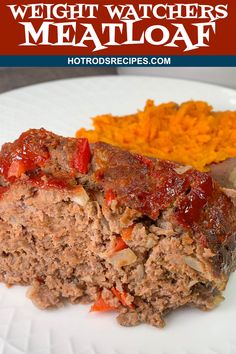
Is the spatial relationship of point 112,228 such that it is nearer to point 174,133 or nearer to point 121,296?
point 121,296

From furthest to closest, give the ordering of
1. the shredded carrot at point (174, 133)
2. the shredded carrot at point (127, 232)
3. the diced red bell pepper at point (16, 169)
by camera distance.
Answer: the shredded carrot at point (174, 133) → the diced red bell pepper at point (16, 169) → the shredded carrot at point (127, 232)

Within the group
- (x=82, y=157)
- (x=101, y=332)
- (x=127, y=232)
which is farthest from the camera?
(x=82, y=157)

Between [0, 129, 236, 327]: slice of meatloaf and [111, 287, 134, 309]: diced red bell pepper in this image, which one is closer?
[0, 129, 236, 327]: slice of meatloaf

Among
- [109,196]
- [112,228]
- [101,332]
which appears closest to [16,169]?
[109,196]

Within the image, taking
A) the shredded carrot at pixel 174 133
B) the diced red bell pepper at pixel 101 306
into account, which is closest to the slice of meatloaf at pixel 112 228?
the diced red bell pepper at pixel 101 306

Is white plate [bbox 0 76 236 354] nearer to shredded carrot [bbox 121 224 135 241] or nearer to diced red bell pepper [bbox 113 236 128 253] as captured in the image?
diced red bell pepper [bbox 113 236 128 253]

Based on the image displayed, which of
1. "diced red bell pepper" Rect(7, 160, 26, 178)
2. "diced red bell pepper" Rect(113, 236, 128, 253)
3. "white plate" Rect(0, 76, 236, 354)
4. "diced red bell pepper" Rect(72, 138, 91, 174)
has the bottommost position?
"white plate" Rect(0, 76, 236, 354)

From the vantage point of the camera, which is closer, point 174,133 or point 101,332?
point 101,332

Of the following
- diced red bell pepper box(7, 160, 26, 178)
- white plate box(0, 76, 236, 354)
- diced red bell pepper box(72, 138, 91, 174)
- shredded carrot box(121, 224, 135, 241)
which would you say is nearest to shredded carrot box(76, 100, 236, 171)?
diced red bell pepper box(72, 138, 91, 174)

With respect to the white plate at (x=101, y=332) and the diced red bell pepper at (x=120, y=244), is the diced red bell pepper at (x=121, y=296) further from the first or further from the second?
the diced red bell pepper at (x=120, y=244)
